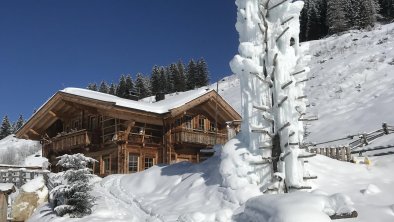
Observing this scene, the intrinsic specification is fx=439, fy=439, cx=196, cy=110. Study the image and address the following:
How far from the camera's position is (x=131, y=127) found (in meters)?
27.1

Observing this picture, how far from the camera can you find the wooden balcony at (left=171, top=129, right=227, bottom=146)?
28.2m

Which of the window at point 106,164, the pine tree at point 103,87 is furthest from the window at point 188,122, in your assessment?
the pine tree at point 103,87

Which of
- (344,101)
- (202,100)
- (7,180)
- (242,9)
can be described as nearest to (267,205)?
(242,9)

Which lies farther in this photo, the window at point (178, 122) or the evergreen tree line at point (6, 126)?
the evergreen tree line at point (6, 126)

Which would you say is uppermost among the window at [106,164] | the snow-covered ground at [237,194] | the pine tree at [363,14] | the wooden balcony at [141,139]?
the pine tree at [363,14]

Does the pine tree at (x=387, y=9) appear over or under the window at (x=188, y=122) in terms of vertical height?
over

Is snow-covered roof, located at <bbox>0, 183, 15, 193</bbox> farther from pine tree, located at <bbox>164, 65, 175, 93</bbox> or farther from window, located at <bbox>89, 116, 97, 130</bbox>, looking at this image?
pine tree, located at <bbox>164, 65, 175, 93</bbox>

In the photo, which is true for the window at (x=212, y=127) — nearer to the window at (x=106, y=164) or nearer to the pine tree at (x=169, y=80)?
the window at (x=106, y=164)

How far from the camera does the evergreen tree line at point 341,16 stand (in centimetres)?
7800

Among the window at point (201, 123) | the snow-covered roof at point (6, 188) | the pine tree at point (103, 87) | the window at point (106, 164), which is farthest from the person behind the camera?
the pine tree at point (103, 87)

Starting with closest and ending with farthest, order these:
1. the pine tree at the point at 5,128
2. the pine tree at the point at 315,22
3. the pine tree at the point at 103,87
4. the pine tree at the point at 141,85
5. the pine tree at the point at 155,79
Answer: the pine tree at the point at 141,85 < the pine tree at the point at 315,22 < the pine tree at the point at 155,79 < the pine tree at the point at 5,128 < the pine tree at the point at 103,87

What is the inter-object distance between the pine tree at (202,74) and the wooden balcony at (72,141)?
60.0 meters

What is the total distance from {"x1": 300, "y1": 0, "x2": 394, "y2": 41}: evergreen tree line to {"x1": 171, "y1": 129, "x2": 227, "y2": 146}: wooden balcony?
2207 inches

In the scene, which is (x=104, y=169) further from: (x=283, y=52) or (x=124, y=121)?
(x=283, y=52)
